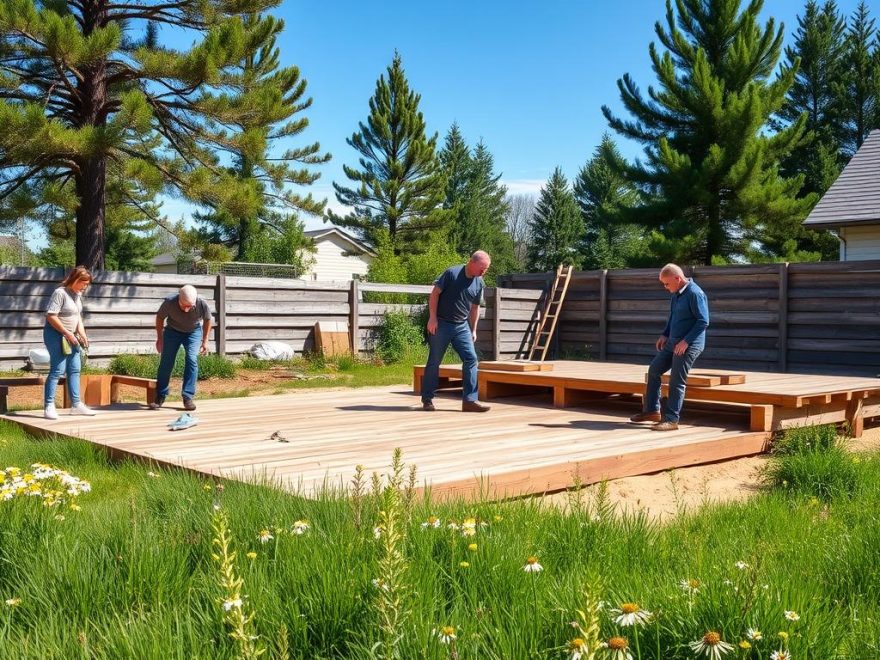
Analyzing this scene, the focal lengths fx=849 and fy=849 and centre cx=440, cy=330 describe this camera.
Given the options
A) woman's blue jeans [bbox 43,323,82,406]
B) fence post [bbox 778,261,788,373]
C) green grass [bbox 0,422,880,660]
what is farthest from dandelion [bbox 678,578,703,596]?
fence post [bbox 778,261,788,373]

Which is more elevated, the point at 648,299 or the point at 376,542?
the point at 648,299

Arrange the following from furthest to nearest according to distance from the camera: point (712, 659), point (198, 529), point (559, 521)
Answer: point (559, 521)
point (198, 529)
point (712, 659)

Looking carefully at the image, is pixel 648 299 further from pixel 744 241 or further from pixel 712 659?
pixel 712 659

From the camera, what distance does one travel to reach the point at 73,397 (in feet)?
26.3

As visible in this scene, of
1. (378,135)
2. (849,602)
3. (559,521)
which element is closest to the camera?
(849,602)

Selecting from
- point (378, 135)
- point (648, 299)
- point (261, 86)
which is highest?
point (378, 135)

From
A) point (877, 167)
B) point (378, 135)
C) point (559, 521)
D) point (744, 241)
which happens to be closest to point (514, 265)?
point (378, 135)

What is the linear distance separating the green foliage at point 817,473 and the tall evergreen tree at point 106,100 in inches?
409

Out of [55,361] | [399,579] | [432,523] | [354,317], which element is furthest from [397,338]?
[399,579]

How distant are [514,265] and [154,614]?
151 feet

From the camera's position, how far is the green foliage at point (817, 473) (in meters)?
5.43

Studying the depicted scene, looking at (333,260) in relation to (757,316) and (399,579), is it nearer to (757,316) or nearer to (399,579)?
(757,316)

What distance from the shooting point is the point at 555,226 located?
46.3 meters

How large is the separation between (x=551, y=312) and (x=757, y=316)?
4.38m
